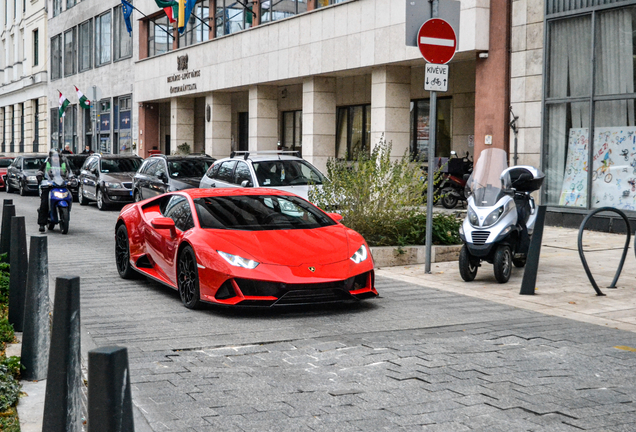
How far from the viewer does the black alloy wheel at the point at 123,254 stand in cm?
1034

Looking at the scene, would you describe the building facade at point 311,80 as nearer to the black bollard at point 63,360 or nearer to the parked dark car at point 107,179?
the parked dark car at point 107,179

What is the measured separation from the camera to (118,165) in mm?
25406

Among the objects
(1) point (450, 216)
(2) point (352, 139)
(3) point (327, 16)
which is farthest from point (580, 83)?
(2) point (352, 139)

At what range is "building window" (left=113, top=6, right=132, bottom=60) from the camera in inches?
1789

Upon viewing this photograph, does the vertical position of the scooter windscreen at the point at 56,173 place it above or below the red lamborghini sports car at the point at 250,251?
above

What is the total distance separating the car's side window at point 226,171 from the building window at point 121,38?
2954 centimetres

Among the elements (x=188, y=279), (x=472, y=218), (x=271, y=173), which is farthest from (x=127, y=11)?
(x=188, y=279)

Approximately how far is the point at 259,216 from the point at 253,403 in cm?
402

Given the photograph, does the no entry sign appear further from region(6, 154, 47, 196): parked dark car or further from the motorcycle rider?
region(6, 154, 47, 196): parked dark car

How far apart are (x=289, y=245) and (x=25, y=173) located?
25.6 m

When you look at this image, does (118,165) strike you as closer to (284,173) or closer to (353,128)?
(353,128)

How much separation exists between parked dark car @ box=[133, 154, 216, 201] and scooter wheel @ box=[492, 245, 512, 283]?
→ 11228 millimetres

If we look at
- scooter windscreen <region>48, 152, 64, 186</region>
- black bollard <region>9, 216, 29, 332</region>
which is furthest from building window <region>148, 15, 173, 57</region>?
black bollard <region>9, 216, 29, 332</region>

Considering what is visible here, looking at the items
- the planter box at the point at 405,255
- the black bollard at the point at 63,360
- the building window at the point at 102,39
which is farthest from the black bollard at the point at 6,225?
the building window at the point at 102,39
